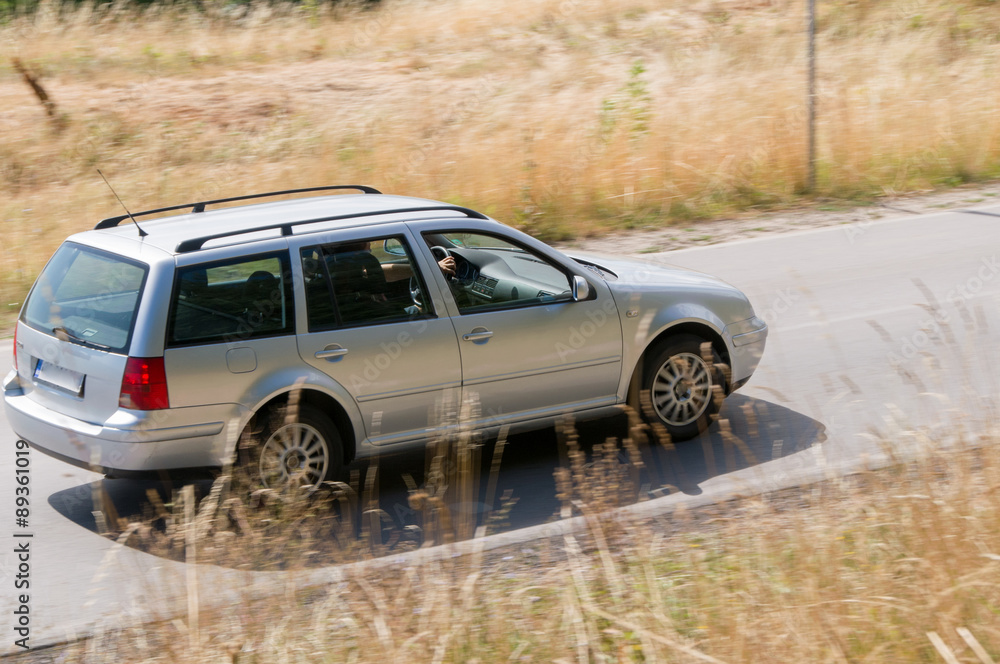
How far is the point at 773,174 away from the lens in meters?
14.9

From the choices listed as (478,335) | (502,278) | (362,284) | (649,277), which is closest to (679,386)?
(649,277)

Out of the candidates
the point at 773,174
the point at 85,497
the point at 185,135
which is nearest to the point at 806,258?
the point at 773,174

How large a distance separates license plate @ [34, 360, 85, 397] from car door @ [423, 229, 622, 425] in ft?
6.87

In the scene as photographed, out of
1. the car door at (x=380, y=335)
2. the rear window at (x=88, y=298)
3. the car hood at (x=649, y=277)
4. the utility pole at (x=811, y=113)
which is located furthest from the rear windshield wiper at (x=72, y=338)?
the utility pole at (x=811, y=113)

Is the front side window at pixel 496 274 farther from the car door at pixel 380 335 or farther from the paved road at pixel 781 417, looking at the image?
the paved road at pixel 781 417

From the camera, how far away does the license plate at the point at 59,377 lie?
5.67 meters

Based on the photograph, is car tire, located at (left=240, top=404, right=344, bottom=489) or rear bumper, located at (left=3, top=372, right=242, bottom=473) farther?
car tire, located at (left=240, top=404, right=344, bottom=489)

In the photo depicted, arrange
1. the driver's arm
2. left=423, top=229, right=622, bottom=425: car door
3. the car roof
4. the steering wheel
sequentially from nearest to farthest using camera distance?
the car roof, the driver's arm, left=423, top=229, right=622, bottom=425: car door, the steering wheel

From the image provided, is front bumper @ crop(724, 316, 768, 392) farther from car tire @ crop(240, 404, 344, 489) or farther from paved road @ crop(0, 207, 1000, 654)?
car tire @ crop(240, 404, 344, 489)

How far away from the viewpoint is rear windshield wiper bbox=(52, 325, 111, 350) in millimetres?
5588

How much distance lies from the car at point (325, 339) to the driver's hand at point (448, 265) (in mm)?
57

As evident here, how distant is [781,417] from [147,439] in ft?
14.0

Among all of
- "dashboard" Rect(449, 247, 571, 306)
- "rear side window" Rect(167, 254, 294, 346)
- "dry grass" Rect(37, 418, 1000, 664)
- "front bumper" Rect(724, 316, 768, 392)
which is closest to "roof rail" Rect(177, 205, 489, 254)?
"rear side window" Rect(167, 254, 294, 346)

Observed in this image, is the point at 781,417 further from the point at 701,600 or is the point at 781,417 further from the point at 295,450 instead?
the point at 295,450
